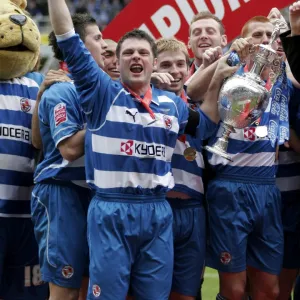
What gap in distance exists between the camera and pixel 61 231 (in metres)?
4.57

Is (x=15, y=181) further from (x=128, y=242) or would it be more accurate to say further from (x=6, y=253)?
(x=128, y=242)

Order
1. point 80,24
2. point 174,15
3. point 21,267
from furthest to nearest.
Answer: point 174,15 < point 21,267 < point 80,24

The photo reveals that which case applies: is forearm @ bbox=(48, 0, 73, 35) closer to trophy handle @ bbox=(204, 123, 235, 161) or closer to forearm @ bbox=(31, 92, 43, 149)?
forearm @ bbox=(31, 92, 43, 149)

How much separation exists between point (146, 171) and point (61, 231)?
0.66m

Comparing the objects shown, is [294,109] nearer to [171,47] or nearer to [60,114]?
[171,47]

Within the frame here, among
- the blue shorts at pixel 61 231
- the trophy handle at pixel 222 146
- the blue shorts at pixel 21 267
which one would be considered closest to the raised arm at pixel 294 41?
the trophy handle at pixel 222 146

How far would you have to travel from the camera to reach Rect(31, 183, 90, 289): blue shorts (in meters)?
4.54

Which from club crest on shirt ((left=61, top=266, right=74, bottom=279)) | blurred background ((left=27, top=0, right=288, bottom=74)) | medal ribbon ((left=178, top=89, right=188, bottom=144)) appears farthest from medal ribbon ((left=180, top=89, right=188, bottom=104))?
blurred background ((left=27, top=0, right=288, bottom=74))

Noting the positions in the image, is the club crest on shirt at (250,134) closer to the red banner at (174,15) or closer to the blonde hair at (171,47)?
the blonde hair at (171,47)

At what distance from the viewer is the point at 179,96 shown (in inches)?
188

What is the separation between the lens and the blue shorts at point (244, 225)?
16.0 feet

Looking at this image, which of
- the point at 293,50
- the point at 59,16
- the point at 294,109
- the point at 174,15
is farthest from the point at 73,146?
the point at 174,15

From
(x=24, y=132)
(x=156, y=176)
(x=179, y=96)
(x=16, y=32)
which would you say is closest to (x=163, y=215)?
(x=156, y=176)

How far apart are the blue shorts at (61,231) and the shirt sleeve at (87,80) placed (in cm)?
62
